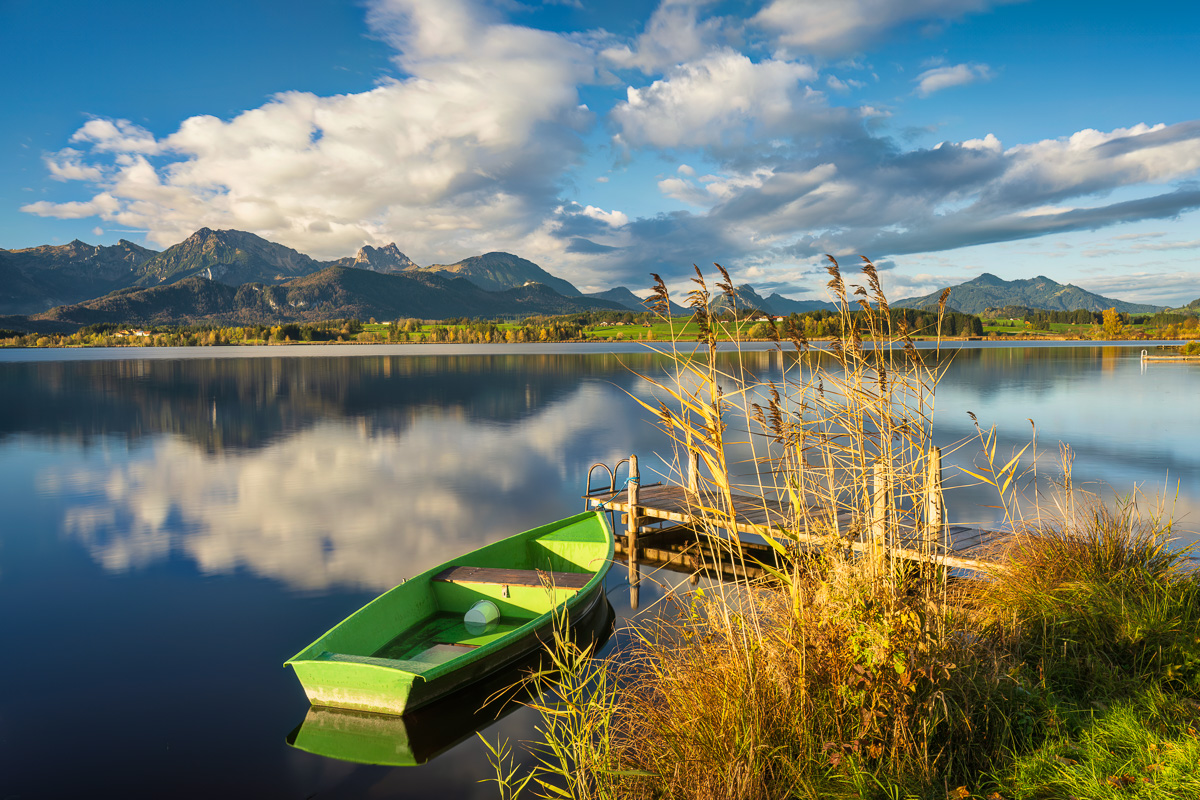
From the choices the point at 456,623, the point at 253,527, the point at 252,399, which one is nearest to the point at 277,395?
the point at 252,399

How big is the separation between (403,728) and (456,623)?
2187mm

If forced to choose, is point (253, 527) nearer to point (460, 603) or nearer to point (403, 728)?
point (460, 603)

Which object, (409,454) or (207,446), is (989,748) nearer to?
(409,454)

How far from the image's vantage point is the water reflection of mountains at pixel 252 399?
113 feet

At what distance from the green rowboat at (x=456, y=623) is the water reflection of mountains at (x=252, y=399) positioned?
57.2 feet

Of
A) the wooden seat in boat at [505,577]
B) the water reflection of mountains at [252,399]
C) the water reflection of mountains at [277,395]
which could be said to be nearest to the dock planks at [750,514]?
the wooden seat in boat at [505,577]

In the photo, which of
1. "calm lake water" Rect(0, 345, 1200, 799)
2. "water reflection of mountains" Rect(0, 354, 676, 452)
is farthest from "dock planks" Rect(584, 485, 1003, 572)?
"water reflection of mountains" Rect(0, 354, 676, 452)

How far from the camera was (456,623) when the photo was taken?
945 cm

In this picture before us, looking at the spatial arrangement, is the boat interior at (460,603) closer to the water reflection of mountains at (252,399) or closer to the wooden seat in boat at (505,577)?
the wooden seat in boat at (505,577)

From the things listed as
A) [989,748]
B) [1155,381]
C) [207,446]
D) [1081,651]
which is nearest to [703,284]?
[989,748]

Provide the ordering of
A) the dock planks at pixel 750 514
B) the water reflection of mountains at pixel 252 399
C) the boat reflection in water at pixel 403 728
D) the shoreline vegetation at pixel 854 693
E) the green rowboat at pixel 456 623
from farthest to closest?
1. the water reflection of mountains at pixel 252 399
2. the dock planks at pixel 750 514
3. the boat reflection in water at pixel 403 728
4. the green rowboat at pixel 456 623
5. the shoreline vegetation at pixel 854 693

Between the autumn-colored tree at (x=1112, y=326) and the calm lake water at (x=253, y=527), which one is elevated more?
the autumn-colored tree at (x=1112, y=326)

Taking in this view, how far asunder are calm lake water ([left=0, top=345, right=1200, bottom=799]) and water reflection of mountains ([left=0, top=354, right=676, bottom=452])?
0.43 m

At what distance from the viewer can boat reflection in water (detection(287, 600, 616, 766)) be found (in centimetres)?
711
